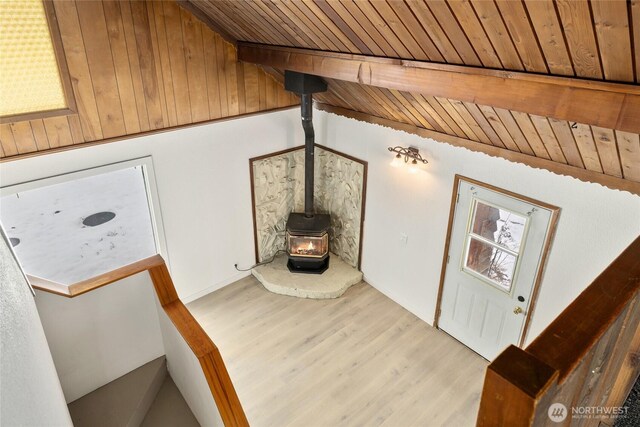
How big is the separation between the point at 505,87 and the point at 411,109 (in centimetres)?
160

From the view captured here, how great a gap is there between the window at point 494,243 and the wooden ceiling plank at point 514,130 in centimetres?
68

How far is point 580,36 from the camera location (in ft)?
6.08

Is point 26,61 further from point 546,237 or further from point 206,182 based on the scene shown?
point 546,237

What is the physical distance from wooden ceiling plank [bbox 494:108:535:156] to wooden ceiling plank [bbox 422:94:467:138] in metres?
0.55

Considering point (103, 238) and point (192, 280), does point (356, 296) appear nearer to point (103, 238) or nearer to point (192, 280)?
point (192, 280)

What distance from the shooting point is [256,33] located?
3959 millimetres

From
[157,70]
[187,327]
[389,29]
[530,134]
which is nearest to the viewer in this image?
[389,29]

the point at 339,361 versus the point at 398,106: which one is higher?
the point at 398,106

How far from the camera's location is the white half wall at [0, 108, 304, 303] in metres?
4.56

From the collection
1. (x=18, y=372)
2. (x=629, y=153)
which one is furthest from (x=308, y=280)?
(x=18, y=372)

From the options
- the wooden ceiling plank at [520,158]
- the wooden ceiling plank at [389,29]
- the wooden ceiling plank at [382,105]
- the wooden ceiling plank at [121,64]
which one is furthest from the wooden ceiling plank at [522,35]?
the wooden ceiling plank at [121,64]

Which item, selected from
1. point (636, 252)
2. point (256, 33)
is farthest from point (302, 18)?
point (636, 252)

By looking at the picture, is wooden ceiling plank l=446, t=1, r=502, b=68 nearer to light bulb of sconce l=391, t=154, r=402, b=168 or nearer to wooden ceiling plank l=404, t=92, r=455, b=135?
wooden ceiling plank l=404, t=92, r=455, b=135

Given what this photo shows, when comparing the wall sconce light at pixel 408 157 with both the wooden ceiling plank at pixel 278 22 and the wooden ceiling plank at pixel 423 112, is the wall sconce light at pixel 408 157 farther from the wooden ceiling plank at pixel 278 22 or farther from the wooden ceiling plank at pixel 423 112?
the wooden ceiling plank at pixel 278 22
